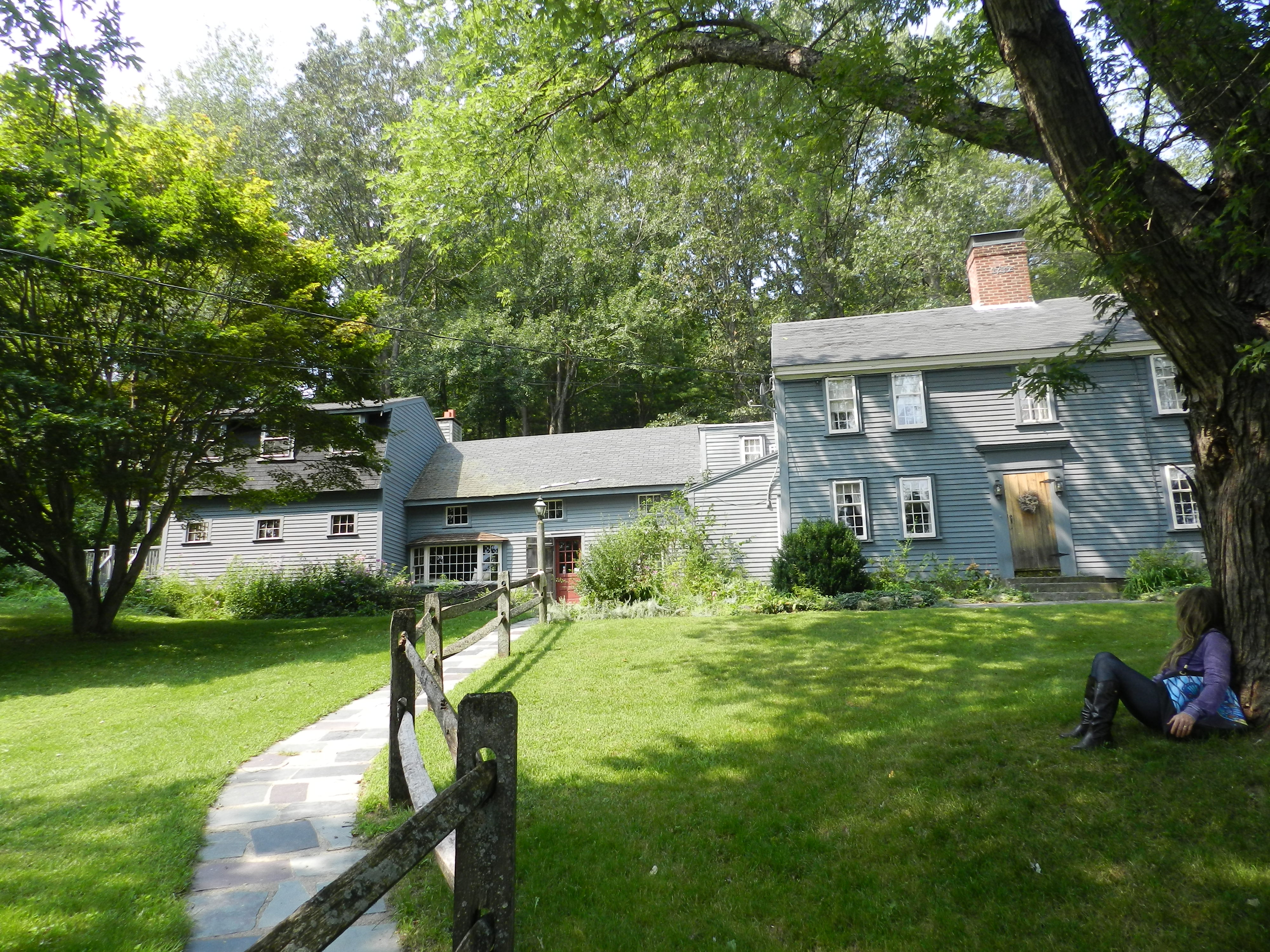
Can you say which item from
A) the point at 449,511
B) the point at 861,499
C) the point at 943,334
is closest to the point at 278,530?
the point at 449,511

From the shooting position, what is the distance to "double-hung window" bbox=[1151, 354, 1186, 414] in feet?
57.5

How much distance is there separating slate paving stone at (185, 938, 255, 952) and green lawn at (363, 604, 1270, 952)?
2.24 feet

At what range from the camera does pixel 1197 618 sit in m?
4.88

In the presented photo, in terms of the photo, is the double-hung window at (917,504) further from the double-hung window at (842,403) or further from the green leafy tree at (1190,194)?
the green leafy tree at (1190,194)

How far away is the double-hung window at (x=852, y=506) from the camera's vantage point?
61.3ft

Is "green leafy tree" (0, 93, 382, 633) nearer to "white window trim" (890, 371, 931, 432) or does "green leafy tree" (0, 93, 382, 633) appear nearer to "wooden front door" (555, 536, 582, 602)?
"wooden front door" (555, 536, 582, 602)

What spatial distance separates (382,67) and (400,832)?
41872 millimetres

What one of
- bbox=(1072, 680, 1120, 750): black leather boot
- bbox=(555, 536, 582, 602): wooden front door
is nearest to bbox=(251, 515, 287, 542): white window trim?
bbox=(555, 536, 582, 602): wooden front door

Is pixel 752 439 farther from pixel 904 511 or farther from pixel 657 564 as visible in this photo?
pixel 657 564

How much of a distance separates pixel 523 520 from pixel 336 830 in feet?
65.1

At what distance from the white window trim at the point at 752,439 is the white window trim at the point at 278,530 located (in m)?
14.8

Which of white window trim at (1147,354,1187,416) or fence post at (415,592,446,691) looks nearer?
fence post at (415,592,446,691)

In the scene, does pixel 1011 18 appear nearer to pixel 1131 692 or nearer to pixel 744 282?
pixel 1131 692

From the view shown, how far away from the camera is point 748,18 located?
7871 mm
